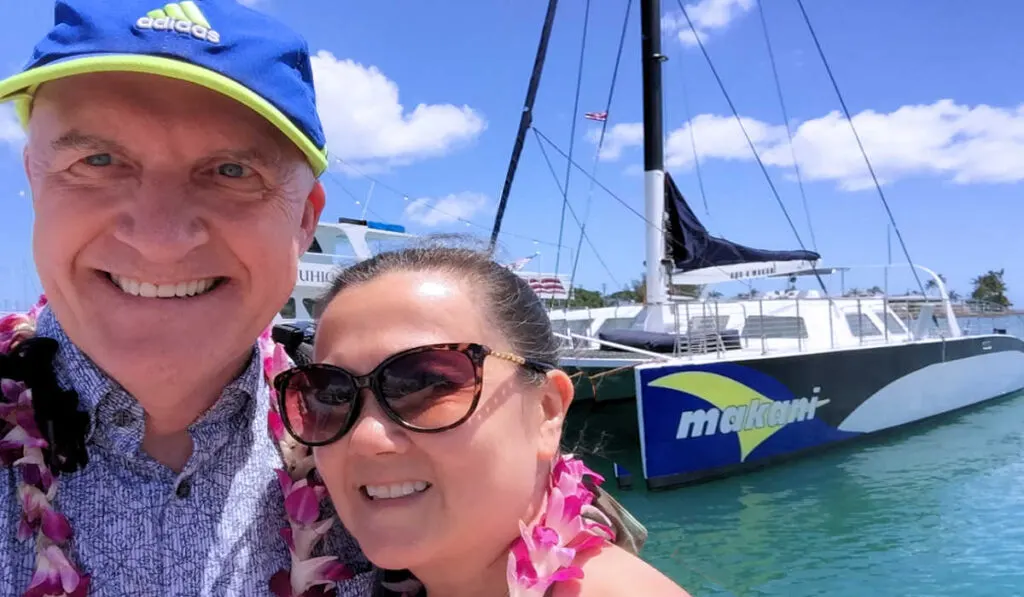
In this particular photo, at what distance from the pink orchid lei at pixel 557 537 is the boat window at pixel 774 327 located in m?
9.16

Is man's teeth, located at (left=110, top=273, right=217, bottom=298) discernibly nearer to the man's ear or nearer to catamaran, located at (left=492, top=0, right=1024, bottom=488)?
the man's ear

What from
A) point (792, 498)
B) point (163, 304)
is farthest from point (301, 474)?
point (792, 498)

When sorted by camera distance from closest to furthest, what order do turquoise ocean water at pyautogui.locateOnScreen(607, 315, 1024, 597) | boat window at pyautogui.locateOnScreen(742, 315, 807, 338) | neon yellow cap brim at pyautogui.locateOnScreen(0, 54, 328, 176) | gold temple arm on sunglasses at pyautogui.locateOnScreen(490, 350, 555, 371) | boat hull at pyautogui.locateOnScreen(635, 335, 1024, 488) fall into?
neon yellow cap brim at pyautogui.locateOnScreen(0, 54, 328, 176), gold temple arm on sunglasses at pyautogui.locateOnScreen(490, 350, 555, 371), turquoise ocean water at pyautogui.locateOnScreen(607, 315, 1024, 597), boat hull at pyautogui.locateOnScreen(635, 335, 1024, 488), boat window at pyautogui.locateOnScreen(742, 315, 807, 338)

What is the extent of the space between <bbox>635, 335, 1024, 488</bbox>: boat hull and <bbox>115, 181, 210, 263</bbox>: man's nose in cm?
669

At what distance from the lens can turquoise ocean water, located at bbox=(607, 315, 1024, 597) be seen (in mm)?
5688

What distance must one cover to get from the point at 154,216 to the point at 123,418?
0.39 m

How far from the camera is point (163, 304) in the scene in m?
1.19

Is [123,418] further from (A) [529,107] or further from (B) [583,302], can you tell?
(B) [583,302]

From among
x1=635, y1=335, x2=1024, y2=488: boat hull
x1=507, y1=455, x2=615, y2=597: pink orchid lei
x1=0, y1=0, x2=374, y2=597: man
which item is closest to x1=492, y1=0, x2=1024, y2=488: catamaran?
x1=635, y1=335, x2=1024, y2=488: boat hull

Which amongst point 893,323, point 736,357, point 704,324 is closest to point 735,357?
point 736,357

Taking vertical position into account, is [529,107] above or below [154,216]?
above

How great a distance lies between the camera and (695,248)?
11.6 meters

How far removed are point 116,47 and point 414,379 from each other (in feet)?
2.35

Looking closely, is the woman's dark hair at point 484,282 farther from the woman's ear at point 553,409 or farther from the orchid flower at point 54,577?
the orchid flower at point 54,577
